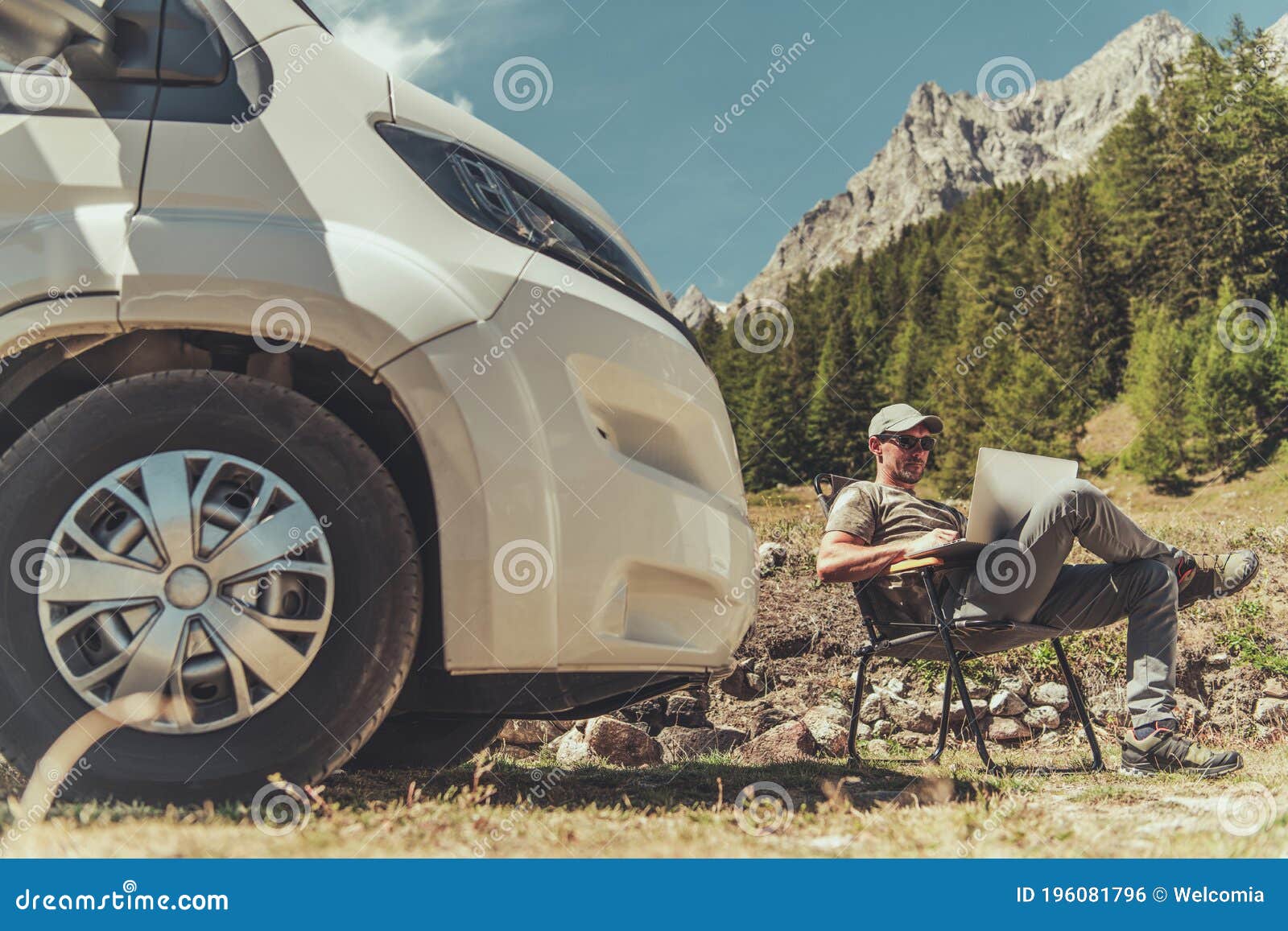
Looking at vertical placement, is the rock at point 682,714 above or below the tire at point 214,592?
below

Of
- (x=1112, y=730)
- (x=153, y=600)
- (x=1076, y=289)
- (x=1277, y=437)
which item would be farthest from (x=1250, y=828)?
(x=1076, y=289)

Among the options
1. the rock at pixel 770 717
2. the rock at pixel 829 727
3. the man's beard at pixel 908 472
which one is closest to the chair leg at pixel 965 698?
the man's beard at pixel 908 472

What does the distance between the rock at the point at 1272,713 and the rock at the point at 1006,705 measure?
3.74 feet

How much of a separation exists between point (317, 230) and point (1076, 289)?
48.0 metres

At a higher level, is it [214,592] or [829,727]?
[214,592]

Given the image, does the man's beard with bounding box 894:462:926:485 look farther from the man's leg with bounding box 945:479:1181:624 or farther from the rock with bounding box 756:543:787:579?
the rock with bounding box 756:543:787:579

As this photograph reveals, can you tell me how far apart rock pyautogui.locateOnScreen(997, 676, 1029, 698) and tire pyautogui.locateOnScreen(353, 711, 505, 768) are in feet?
10.5

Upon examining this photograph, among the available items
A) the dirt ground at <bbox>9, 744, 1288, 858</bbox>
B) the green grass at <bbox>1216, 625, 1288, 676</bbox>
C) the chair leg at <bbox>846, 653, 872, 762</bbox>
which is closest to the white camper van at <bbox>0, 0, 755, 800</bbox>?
the dirt ground at <bbox>9, 744, 1288, 858</bbox>

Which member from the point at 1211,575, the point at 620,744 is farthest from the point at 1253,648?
the point at 620,744

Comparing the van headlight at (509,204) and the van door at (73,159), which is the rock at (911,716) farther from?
the van door at (73,159)

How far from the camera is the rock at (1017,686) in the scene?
17.8 feet

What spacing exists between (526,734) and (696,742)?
87 centimetres

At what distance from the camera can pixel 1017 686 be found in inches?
214

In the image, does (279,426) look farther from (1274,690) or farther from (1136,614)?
(1274,690)
